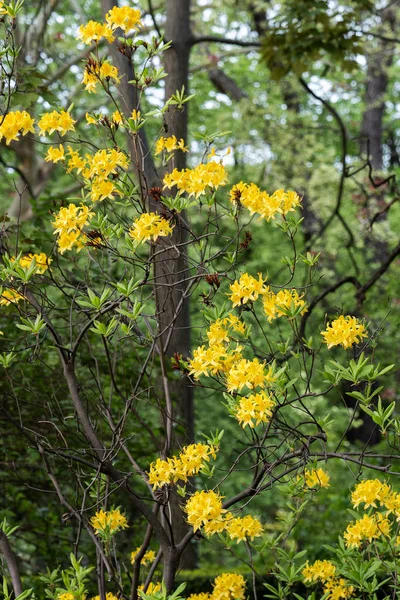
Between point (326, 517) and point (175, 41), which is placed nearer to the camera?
point (175, 41)

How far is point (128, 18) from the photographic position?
2428 mm

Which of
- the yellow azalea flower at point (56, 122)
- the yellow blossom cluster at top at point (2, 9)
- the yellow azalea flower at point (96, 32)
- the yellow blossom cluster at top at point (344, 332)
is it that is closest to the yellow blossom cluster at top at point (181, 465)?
the yellow blossom cluster at top at point (344, 332)

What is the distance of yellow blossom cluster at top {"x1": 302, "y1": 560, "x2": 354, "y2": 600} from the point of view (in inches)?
114

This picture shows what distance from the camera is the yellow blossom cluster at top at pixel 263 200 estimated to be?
7.82 ft

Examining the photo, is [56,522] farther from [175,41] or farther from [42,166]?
[42,166]

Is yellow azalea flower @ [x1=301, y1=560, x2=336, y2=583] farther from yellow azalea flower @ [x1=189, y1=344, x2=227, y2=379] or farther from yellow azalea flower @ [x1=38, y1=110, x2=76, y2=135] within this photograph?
yellow azalea flower @ [x1=38, y1=110, x2=76, y2=135]

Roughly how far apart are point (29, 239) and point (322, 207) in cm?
857

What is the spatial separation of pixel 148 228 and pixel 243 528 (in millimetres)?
1132

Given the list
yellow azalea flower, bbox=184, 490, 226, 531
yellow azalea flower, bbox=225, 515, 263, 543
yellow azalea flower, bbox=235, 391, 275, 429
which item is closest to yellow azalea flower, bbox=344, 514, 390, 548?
yellow azalea flower, bbox=225, 515, 263, 543

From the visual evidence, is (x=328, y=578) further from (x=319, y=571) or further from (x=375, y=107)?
(x=375, y=107)

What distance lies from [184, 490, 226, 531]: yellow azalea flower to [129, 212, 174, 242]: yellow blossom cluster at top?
0.79 meters

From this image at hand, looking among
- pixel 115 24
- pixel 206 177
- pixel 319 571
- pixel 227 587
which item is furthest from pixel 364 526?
pixel 115 24

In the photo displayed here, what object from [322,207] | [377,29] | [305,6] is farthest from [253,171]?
[305,6]

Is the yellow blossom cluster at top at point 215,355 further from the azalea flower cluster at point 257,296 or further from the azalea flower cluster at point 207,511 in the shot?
the azalea flower cluster at point 207,511
